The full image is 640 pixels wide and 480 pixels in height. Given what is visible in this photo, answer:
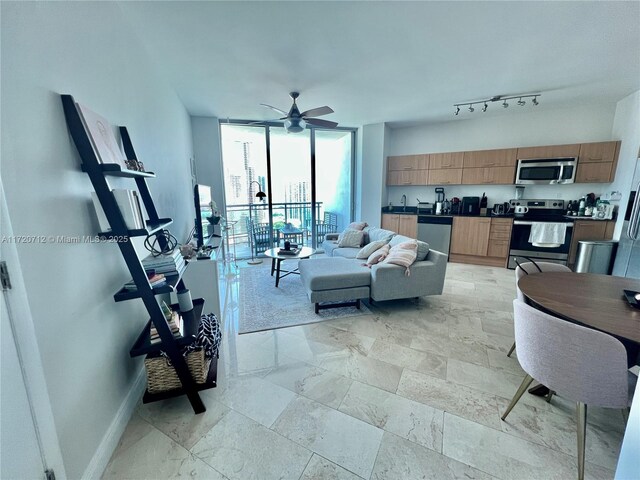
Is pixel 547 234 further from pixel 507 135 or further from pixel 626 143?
pixel 507 135

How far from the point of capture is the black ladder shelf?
3.97ft

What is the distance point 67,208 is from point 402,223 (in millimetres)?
5146

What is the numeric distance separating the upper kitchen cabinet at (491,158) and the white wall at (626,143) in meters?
1.28

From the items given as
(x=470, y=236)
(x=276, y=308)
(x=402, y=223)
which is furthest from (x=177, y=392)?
(x=470, y=236)

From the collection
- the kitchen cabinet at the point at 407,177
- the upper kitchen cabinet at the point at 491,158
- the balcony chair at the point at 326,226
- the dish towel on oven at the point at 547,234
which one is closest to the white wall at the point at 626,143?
the dish towel on oven at the point at 547,234

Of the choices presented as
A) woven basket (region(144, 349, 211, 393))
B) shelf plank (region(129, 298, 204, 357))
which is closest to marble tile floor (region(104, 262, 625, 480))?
woven basket (region(144, 349, 211, 393))

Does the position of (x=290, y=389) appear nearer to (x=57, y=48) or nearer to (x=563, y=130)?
(x=57, y=48)

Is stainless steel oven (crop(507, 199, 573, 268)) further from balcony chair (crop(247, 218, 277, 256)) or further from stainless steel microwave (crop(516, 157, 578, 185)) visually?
balcony chair (crop(247, 218, 277, 256))

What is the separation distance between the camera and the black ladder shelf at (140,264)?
1.21 meters

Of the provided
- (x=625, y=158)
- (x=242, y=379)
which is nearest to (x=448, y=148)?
(x=625, y=158)

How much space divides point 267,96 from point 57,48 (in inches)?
109

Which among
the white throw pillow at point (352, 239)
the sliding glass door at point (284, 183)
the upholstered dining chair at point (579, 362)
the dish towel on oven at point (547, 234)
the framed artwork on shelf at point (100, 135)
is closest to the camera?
the upholstered dining chair at point (579, 362)

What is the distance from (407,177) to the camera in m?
5.45

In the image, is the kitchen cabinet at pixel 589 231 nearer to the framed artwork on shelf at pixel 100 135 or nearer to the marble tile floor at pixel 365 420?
the marble tile floor at pixel 365 420
